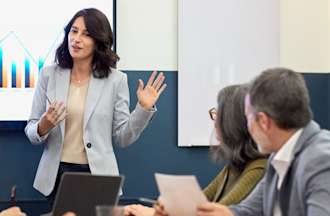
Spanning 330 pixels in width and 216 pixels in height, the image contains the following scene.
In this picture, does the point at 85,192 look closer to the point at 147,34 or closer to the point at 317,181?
the point at 317,181

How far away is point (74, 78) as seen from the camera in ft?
9.87

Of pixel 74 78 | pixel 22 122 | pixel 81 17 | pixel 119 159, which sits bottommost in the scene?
pixel 119 159

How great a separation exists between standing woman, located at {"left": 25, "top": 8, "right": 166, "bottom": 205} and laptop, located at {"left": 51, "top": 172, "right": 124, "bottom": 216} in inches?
46.7

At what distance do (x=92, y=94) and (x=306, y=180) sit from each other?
1.57 metres

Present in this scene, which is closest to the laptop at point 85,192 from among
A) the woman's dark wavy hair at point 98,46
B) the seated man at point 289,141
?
the seated man at point 289,141

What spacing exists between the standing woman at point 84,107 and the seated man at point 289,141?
125 centimetres

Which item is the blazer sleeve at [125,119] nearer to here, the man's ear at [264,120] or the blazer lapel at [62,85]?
the blazer lapel at [62,85]

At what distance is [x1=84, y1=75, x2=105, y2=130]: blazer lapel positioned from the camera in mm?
2904

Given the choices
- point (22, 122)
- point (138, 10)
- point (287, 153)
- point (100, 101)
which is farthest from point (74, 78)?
point (287, 153)

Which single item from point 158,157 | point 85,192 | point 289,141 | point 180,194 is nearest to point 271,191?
point 289,141

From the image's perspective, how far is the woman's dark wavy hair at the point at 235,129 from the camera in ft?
6.42

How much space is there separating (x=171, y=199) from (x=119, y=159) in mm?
1905

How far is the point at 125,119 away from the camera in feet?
9.84

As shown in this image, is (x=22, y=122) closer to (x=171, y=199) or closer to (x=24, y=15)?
(x=24, y=15)
